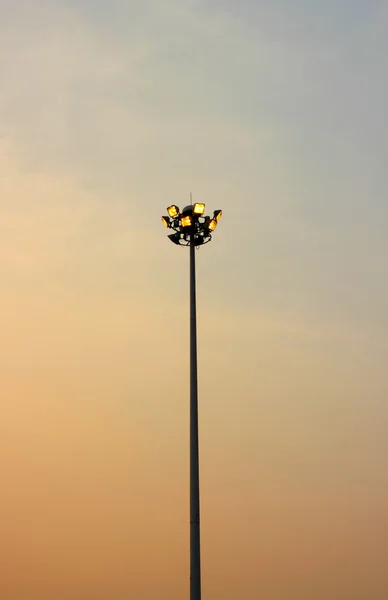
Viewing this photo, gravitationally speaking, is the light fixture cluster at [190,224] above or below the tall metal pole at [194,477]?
above

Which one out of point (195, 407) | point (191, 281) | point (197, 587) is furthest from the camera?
point (191, 281)

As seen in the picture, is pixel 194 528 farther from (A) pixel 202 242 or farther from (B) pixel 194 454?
Answer: (A) pixel 202 242

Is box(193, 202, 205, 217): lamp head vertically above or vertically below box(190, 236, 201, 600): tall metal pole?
above

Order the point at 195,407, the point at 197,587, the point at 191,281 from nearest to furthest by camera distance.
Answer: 1. the point at 197,587
2. the point at 195,407
3. the point at 191,281

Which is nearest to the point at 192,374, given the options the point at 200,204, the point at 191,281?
the point at 191,281

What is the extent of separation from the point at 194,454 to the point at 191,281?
648 cm

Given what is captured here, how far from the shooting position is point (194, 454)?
105 feet

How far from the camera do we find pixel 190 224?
34438 mm

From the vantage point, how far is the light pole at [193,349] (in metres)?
30.8

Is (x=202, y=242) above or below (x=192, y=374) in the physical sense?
above

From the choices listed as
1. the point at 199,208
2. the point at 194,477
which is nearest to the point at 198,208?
the point at 199,208

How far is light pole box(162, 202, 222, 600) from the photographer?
101ft

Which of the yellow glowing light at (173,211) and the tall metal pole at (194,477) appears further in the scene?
the yellow glowing light at (173,211)

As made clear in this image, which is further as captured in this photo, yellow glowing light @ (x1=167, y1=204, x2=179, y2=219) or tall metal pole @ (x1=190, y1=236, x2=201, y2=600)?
yellow glowing light @ (x1=167, y1=204, x2=179, y2=219)
